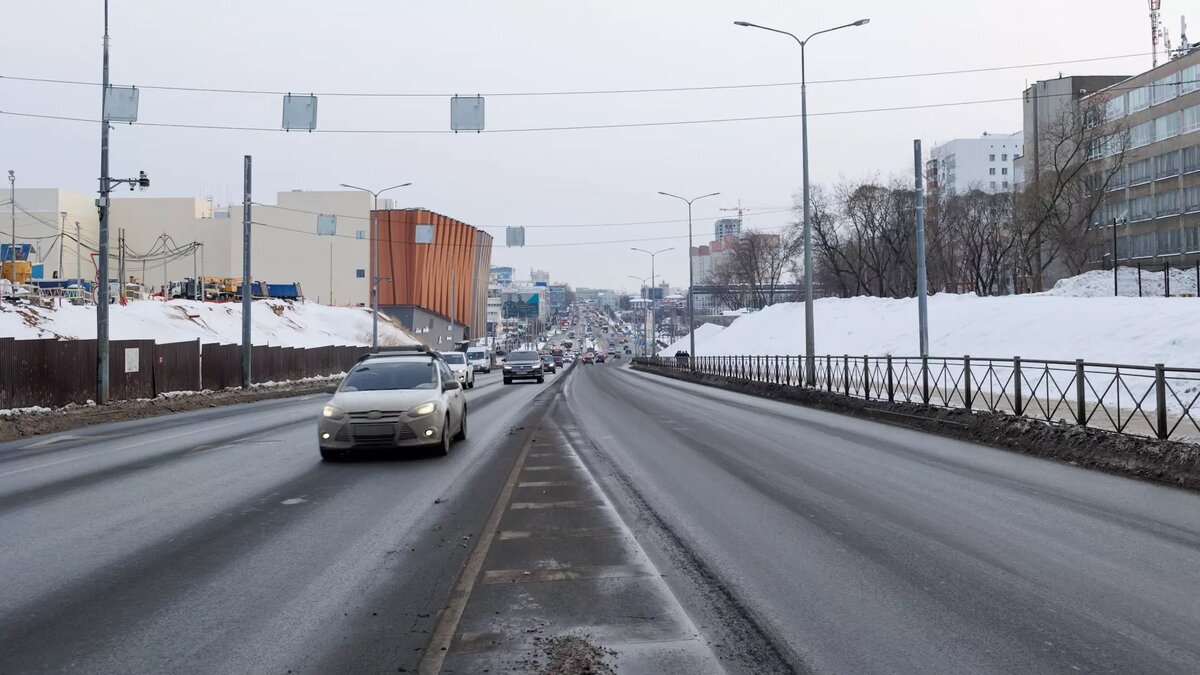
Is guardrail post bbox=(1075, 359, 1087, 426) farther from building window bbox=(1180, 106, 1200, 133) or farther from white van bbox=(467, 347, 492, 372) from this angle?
building window bbox=(1180, 106, 1200, 133)

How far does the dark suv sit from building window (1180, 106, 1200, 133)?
165 ft

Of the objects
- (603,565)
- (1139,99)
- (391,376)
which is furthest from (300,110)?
(1139,99)

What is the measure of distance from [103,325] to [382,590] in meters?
21.7

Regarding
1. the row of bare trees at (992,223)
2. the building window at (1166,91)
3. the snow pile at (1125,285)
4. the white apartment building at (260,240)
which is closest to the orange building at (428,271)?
the white apartment building at (260,240)

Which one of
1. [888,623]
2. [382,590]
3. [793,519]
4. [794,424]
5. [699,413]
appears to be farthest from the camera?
[699,413]

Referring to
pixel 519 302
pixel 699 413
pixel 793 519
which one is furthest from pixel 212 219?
pixel 793 519

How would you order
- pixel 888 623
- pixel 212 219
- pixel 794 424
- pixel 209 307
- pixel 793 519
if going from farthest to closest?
pixel 212 219 → pixel 209 307 → pixel 794 424 → pixel 793 519 → pixel 888 623

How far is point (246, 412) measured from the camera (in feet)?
88.2

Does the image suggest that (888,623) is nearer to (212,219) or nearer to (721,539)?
(721,539)

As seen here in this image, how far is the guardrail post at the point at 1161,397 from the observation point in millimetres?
12422

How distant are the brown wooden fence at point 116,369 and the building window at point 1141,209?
65833 mm

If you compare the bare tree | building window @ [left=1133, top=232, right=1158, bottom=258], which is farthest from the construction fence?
building window @ [left=1133, top=232, right=1158, bottom=258]

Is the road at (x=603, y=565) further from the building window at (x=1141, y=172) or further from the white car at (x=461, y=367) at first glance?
the building window at (x=1141, y=172)

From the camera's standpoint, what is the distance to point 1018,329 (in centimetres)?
3994
